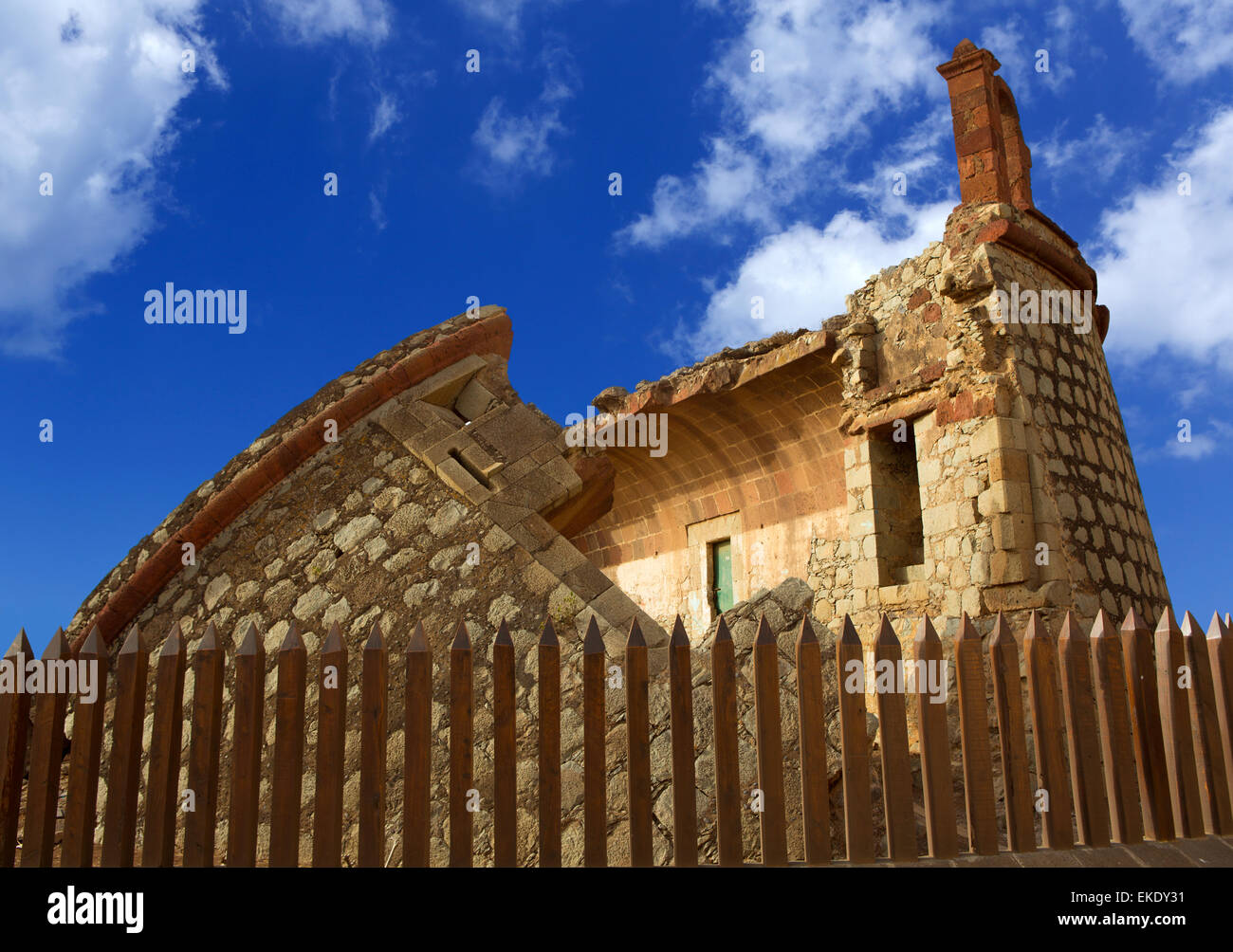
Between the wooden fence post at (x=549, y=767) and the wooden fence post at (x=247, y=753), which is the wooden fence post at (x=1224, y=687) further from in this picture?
the wooden fence post at (x=247, y=753)

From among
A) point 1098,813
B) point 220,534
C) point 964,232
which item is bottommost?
point 1098,813

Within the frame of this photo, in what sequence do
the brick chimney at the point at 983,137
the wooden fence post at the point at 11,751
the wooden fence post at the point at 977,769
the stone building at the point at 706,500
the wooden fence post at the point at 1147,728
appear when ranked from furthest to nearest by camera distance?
the brick chimney at the point at 983,137 < the stone building at the point at 706,500 < the wooden fence post at the point at 1147,728 < the wooden fence post at the point at 11,751 < the wooden fence post at the point at 977,769

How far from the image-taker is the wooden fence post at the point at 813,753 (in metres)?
3.08

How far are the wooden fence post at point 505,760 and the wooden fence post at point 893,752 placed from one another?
1.24 metres

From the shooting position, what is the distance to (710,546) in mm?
13352

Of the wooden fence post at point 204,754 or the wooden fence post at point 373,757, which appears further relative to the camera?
the wooden fence post at point 204,754

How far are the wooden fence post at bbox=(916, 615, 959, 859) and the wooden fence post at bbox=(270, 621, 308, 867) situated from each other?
2.14 meters

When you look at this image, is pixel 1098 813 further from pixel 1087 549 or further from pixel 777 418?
pixel 777 418

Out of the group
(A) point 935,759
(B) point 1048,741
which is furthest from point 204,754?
(B) point 1048,741

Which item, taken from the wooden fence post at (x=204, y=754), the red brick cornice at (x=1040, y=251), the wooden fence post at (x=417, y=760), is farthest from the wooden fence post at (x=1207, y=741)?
the red brick cornice at (x=1040, y=251)

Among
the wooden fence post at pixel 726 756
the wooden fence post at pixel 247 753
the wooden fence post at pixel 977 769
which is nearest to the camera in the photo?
the wooden fence post at pixel 726 756
